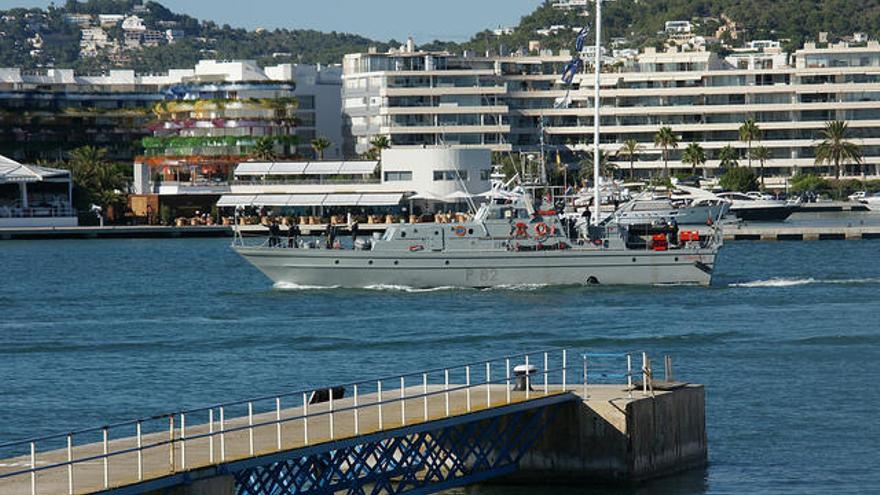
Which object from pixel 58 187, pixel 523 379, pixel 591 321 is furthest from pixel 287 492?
pixel 58 187

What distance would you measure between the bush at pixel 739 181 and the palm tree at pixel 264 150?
3569 centimetres

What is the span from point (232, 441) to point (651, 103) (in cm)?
14603

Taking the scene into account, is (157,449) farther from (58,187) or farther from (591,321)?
(58,187)

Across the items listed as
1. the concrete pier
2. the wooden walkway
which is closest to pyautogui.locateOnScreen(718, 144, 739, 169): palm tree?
the wooden walkway

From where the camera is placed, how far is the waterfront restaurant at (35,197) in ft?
463

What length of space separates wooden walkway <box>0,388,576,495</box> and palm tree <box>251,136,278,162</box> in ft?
416

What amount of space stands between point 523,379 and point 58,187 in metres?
120

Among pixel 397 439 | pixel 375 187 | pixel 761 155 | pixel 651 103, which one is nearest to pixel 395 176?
pixel 375 187

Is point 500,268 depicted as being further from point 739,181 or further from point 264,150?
point 264,150

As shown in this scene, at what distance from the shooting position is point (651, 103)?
173 metres

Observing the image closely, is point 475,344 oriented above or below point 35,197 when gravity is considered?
below

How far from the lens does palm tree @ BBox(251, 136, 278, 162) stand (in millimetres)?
160375

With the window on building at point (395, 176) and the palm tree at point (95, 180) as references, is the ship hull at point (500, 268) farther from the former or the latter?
the palm tree at point (95, 180)

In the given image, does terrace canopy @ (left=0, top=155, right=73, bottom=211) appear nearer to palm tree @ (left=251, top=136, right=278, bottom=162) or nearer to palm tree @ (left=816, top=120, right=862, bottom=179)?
palm tree @ (left=251, top=136, right=278, bottom=162)
